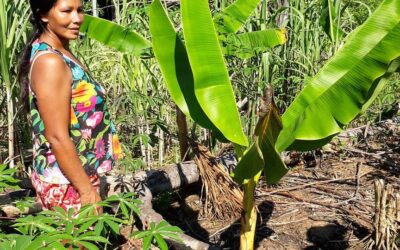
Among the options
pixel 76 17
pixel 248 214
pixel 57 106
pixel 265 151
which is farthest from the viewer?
pixel 248 214

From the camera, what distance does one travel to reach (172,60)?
228 centimetres

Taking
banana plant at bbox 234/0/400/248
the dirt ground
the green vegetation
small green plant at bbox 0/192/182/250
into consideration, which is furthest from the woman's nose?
the dirt ground

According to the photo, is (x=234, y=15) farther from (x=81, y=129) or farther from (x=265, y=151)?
(x=81, y=129)

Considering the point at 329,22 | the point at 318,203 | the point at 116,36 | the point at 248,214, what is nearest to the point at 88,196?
the point at 248,214

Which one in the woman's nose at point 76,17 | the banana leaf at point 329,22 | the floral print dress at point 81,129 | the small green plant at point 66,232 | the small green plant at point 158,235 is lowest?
the small green plant at point 158,235

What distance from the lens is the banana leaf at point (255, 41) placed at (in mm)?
2828

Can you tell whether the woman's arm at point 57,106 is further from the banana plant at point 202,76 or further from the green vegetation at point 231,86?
the banana plant at point 202,76

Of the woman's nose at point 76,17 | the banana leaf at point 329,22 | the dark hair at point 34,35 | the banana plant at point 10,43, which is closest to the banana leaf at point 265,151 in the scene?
the woman's nose at point 76,17

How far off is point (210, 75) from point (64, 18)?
59 cm

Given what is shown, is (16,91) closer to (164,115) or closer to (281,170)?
(164,115)

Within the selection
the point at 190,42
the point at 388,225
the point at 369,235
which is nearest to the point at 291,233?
the point at 369,235

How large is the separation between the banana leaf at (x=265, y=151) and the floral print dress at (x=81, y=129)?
0.55m

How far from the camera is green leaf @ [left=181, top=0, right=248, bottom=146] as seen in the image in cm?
192

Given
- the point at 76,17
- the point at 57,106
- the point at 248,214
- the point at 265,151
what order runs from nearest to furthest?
the point at 57,106, the point at 76,17, the point at 265,151, the point at 248,214
